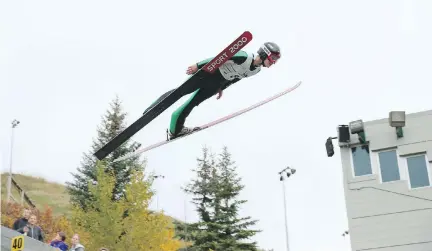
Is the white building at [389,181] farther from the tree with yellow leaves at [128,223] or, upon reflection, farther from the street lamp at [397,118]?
the tree with yellow leaves at [128,223]

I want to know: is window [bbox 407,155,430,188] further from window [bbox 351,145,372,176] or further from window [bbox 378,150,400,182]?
window [bbox 351,145,372,176]

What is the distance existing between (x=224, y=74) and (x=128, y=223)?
13.5 meters

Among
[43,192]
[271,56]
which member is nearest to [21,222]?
[271,56]

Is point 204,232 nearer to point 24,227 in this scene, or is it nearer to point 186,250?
point 186,250

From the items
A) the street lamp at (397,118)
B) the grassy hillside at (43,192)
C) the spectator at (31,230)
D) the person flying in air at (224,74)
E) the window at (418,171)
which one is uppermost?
the grassy hillside at (43,192)

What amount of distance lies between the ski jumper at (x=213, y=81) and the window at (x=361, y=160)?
13.1m

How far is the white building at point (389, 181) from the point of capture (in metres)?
19.9

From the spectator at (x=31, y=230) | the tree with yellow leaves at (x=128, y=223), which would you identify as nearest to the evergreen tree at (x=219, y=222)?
the tree with yellow leaves at (x=128, y=223)

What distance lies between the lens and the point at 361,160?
2138 centimetres

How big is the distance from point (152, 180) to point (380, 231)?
28.9 feet

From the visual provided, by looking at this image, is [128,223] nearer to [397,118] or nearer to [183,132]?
[397,118]

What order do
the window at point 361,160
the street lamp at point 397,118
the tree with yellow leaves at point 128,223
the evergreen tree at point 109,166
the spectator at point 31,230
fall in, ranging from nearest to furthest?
1. the spectator at point 31,230
2. the street lamp at point 397,118
3. the tree with yellow leaves at point 128,223
4. the window at point 361,160
5. the evergreen tree at point 109,166

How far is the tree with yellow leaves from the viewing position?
20531 mm

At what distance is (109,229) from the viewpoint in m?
21.1
